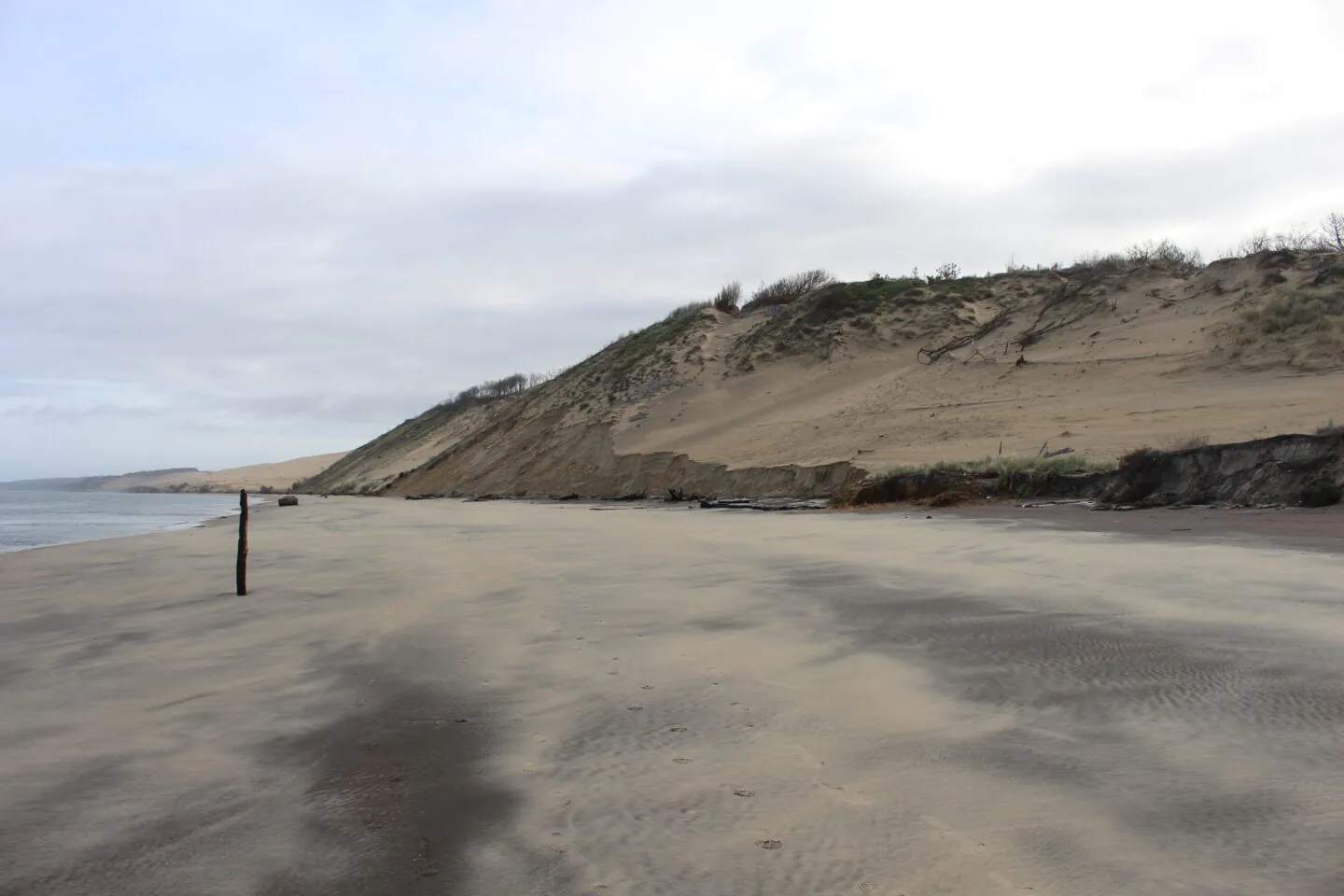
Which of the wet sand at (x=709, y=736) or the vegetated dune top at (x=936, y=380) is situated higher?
the vegetated dune top at (x=936, y=380)

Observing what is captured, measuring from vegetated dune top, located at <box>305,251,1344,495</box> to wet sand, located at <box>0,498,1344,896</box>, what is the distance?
35.4ft

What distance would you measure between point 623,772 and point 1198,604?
402 centimetres

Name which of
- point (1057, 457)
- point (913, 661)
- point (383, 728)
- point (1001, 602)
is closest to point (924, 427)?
point (1057, 457)

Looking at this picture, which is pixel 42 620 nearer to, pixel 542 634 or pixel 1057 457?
pixel 542 634

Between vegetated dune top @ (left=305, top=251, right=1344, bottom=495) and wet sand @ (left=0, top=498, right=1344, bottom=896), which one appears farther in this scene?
vegetated dune top @ (left=305, top=251, right=1344, bottom=495)

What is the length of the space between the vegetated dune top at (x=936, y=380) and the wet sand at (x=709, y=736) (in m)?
10.8

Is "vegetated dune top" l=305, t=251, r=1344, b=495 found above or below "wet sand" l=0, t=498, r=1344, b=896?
above

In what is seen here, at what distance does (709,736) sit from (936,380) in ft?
79.4

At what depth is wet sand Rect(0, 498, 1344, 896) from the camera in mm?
2471

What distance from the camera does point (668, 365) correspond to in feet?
112

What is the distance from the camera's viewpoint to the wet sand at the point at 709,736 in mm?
2471

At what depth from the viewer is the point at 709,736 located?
3537 millimetres

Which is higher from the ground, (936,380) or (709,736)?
(936,380)

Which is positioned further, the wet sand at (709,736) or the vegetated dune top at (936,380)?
the vegetated dune top at (936,380)
